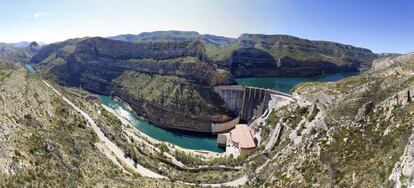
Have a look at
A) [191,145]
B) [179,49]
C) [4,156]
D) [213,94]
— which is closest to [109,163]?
[4,156]

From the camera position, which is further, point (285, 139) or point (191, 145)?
point (191, 145)

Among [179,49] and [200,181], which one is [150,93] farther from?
[200,181]

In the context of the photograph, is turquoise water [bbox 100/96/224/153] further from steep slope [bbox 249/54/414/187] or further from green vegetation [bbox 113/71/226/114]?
steep slope [bbox 249/54/414/187]

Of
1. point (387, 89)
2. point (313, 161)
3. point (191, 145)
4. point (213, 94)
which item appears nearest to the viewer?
point (313, 161)

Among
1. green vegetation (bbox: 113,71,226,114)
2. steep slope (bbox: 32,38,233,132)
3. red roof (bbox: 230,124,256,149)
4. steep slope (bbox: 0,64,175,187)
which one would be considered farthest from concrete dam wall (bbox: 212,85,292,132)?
steep slope (bbox: 0,64,175,187)

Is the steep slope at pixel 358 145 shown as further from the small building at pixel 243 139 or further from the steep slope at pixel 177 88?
the steep slope at pixel 177 88
